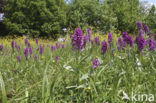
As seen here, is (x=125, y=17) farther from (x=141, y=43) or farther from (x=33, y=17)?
(x=141, y=43)

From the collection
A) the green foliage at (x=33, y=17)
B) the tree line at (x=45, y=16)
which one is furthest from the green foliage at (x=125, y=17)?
the green foliage at (x=33, y=17)

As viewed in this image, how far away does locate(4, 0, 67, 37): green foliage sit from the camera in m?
17.2

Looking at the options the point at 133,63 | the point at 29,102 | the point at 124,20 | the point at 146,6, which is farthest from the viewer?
the point at 146,6

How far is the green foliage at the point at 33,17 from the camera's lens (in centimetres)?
1722

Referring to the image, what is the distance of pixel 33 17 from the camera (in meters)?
17.7

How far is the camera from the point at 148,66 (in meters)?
2.31

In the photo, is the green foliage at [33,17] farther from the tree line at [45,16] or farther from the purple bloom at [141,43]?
the purple bloom at [141,43]

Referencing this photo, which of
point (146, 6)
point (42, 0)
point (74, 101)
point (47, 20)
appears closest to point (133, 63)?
point (74, 101)

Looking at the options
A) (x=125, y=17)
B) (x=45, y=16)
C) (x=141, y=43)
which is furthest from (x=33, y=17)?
(x=141, y=43)

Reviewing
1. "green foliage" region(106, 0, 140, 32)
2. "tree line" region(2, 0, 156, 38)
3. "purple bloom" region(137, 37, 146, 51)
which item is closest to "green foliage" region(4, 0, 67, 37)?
"tree line" region(2, 0, 156, 38)

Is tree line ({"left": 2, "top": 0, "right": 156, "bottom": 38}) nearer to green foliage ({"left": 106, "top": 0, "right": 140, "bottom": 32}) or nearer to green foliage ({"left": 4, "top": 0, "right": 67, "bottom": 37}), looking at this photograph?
green foliage ({"left": 4, "top": 0, "right": 67, "bottom": 37})

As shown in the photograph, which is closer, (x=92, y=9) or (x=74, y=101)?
(x=74, y=101)

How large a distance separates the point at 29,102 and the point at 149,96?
3.56 ft

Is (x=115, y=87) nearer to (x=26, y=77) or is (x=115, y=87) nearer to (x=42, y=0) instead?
(x=26, y=77)
